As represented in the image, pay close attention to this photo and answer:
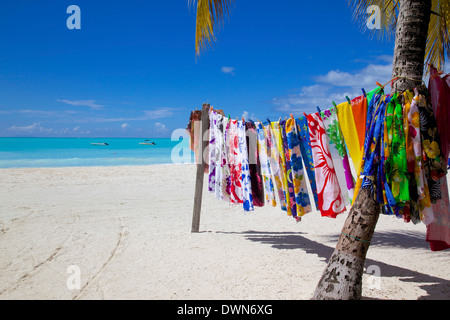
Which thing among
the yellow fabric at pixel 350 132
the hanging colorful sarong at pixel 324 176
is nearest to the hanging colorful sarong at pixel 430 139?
the yellow fabric at pixel 350 132

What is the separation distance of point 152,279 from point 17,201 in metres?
6.56

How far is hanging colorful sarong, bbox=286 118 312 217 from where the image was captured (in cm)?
364

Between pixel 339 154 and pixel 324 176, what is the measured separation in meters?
0.28

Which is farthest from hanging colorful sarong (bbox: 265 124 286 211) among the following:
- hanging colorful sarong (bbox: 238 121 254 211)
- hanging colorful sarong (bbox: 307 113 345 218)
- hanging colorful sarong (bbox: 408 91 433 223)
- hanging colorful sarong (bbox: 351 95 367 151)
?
hanging colorful sarong (bbox: 408 91 433 223)

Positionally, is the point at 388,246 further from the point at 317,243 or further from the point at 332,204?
the point at 332,204

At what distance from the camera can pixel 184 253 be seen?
4.64 m

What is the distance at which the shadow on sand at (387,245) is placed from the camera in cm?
339

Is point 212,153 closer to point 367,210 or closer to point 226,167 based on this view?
point 226,167

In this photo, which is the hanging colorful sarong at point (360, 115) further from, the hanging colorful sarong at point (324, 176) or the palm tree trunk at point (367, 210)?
the hanging colorful sarong at point (324, 176)

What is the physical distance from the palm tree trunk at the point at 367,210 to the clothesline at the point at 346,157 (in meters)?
0.12

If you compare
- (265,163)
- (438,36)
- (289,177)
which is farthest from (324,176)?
(438,36)

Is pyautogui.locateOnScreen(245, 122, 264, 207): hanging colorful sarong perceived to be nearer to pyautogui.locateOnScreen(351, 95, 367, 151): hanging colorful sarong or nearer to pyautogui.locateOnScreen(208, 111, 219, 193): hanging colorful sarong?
pyautogui.locateOnScreen(208, 111, 219, 193): hanging colorful sarong
